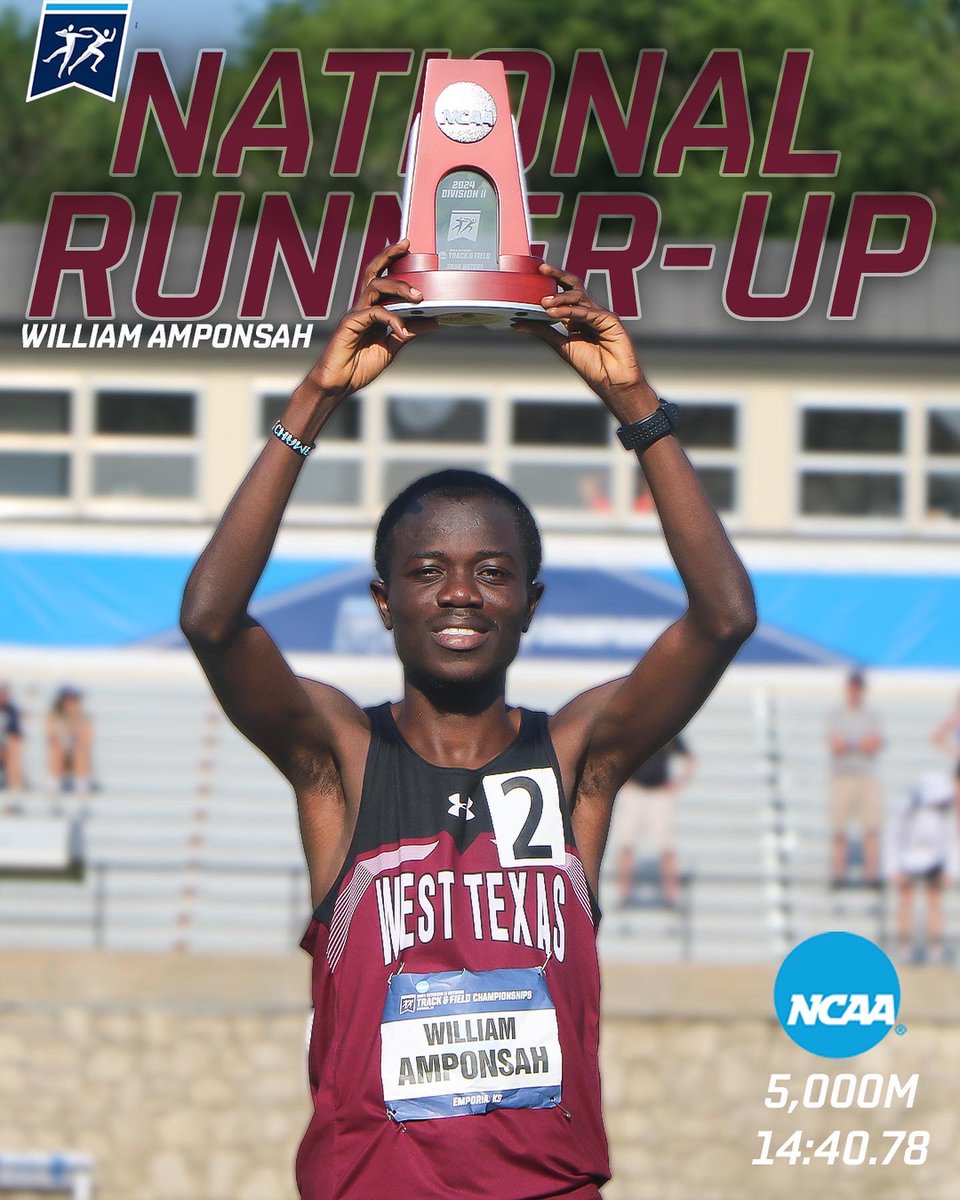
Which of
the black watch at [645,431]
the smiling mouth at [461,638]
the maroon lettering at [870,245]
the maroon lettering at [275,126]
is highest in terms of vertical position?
the maroon lettering at [275,126]

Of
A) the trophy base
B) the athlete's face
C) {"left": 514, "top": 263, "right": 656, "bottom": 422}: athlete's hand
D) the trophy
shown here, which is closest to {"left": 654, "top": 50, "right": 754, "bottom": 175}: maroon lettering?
the trophy

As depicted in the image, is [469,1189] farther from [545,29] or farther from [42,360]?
[545,29]

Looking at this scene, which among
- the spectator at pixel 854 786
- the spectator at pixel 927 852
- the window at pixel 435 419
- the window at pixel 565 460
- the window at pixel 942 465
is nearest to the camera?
the spectator at pixel 927 852


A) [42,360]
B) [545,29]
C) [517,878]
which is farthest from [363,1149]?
[545,29]

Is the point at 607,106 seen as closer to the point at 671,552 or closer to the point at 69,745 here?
the point at 671,552

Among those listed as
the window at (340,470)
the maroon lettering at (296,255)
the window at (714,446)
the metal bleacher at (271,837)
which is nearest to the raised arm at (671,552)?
the maroon lettering at (296,255)

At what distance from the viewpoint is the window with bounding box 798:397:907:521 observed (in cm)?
1470

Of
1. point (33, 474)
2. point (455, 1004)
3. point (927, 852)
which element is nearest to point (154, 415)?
point (33, 474)

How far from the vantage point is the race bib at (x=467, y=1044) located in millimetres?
2861

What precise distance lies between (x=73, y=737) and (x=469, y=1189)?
12.3 metres

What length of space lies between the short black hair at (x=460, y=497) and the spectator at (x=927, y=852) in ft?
32.0

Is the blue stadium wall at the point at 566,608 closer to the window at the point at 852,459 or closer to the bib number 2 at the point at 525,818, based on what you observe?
the window at the point at 852,459

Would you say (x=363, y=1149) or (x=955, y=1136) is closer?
(x=363, y=1149)

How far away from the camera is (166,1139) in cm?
964
